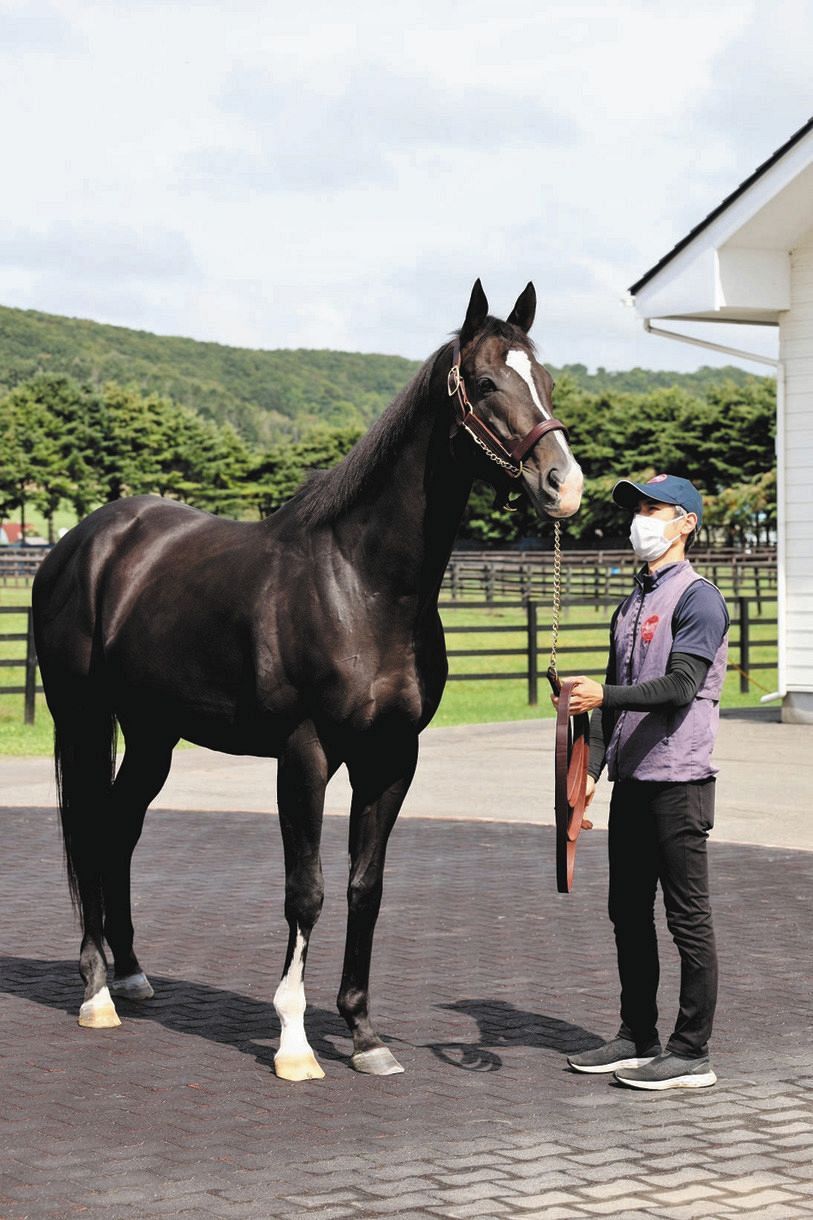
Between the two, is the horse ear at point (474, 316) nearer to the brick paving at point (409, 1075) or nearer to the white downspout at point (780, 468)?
the brick paving at point (409, 1075)

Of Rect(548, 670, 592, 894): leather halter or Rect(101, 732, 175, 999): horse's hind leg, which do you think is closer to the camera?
Rect(548, 670, 592, 894): leather halter

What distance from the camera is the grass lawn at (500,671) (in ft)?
62.9

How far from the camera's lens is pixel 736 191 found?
16422mm

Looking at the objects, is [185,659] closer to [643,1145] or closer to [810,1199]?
[643,1145]

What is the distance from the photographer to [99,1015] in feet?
20.8

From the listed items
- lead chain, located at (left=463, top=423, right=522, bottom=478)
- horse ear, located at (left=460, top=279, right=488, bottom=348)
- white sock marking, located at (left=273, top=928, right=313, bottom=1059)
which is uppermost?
horse ear, located at (left=460, top=279, right=488, bottom=348)

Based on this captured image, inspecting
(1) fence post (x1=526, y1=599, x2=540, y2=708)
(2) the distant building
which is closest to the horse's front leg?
(2) the distant building

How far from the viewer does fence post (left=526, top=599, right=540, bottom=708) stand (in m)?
21.7

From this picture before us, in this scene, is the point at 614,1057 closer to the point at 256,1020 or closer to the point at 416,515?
the point at 256,1020

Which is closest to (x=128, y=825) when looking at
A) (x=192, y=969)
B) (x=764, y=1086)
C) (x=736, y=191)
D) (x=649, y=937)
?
(x=192, y=969)

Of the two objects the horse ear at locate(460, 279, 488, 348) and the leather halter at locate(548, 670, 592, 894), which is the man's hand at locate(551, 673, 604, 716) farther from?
the horse ear at locate(460, 279, 488, 348)

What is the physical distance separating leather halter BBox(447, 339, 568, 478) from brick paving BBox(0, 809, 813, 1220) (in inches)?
81.5

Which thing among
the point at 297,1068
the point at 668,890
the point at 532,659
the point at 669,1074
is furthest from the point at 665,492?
the point at 532,659

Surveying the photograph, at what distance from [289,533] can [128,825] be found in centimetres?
178
